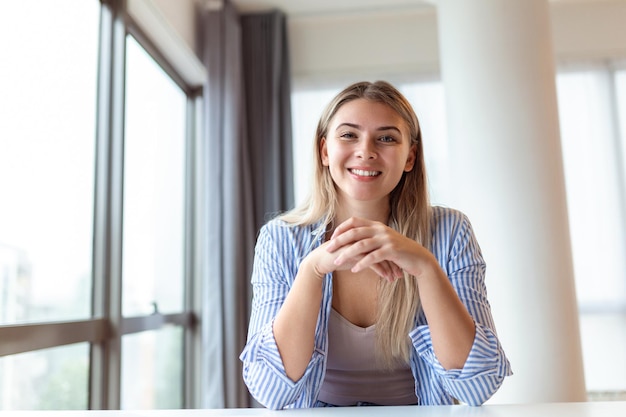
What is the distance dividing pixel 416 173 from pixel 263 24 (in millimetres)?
2363

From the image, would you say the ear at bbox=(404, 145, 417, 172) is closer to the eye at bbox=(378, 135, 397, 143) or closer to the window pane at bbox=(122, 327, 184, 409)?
the eye at bbox=(378, 135, 397, 143)

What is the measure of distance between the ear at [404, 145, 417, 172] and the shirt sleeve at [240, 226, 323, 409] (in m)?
0.33

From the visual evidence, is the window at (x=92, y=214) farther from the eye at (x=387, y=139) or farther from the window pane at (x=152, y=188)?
the eye at (x=387, y=139)

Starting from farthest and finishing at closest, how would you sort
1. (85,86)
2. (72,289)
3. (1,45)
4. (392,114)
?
(85,86), (72,289), (1,45), (392,114)

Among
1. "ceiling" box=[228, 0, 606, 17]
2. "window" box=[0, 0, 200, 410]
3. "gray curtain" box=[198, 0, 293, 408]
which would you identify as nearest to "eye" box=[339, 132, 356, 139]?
"window" box=[0, 0, 200, 410]

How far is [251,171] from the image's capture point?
3381 mm

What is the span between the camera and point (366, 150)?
1297 mm

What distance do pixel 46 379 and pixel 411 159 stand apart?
1.34 m

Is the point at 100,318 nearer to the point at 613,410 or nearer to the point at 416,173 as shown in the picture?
the point at 416,173

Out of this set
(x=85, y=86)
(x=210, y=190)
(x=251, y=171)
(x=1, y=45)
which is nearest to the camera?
(x=1, y=45)

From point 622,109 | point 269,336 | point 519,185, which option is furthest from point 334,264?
point 622,109

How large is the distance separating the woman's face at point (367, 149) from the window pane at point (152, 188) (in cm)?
146

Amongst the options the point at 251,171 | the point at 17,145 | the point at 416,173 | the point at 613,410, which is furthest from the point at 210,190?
the point at 613,410

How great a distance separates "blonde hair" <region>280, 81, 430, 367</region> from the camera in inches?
49.5
